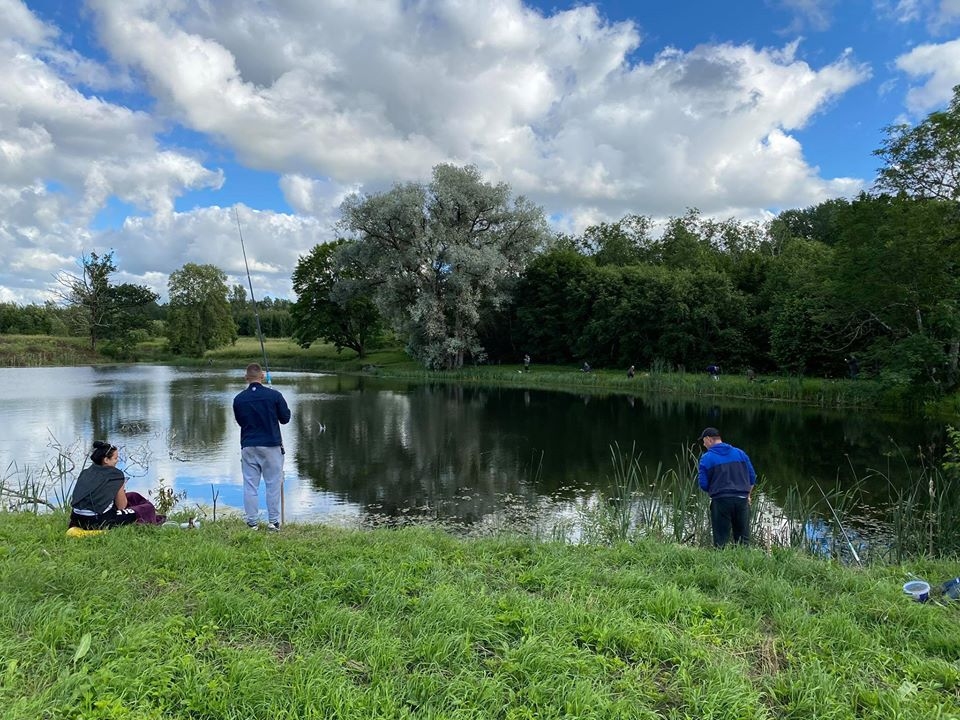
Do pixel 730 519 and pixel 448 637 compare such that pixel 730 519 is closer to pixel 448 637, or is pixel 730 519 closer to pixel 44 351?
pixel 448 637

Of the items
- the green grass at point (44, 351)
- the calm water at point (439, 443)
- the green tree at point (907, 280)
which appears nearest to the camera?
the calm water at point (439, 443)

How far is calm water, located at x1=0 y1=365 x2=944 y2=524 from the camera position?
11.9m

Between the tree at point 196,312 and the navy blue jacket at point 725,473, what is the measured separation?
229ft

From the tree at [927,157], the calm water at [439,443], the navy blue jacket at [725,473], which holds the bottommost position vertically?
the calm water at [439,443]

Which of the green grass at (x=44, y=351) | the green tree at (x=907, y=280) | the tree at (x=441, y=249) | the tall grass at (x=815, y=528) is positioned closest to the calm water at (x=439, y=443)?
the tall grass at (x=815, y=528)

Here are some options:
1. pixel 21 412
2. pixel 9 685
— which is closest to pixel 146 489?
pixel 9 685

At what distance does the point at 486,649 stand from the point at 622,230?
62.8 meters

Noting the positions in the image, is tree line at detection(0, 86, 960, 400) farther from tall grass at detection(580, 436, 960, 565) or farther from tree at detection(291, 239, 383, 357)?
tall grass at detection(580, 436, 960, 565)

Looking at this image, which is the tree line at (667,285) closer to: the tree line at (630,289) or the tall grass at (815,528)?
the tree line at (630,289)

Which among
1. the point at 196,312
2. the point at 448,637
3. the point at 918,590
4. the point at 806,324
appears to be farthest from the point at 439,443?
the point at 196,312

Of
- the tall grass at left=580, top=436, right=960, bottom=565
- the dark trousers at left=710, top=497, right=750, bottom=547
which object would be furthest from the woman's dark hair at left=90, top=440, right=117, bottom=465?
the dark trousers at left=710, top=497, right=750, bottom=547

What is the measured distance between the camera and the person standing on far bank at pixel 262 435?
7422 mm

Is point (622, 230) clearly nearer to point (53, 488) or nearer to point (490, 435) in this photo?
point (490, 435)

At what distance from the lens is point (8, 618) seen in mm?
3707
